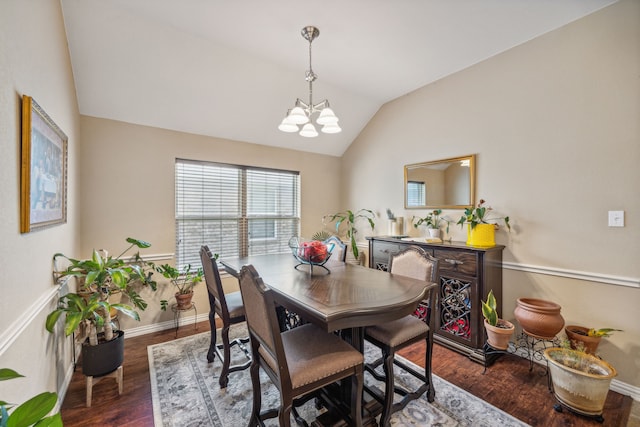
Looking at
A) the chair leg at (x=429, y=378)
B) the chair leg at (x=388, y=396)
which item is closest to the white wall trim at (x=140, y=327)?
the chair leg at (x=429, y=378)

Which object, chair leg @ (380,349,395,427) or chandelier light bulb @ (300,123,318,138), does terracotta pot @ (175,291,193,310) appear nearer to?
chandelier light bulb @ (300,123,318,138)

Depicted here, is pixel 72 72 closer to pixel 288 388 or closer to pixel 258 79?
Result: pixel 258 79

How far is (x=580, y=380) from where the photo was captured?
1.79 meters

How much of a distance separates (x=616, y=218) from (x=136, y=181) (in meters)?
4.35

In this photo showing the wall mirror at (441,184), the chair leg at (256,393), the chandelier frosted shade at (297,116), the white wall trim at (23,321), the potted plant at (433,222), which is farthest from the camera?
the potted plant at (433,222)

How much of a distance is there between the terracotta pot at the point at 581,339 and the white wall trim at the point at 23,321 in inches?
131

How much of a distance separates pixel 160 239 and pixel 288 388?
8.28 feet

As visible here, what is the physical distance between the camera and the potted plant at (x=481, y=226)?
8.57 feet

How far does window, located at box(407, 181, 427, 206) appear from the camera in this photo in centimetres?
340

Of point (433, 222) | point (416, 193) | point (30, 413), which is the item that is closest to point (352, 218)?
point (416, 193)

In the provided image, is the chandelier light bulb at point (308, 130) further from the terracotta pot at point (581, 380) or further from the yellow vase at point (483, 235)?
the terracotta pot at point (581, 380)

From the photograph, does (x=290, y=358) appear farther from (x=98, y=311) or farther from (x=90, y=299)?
(x=98, y=311)

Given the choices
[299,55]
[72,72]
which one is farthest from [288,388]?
[72,72]

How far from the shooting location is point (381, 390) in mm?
2035
